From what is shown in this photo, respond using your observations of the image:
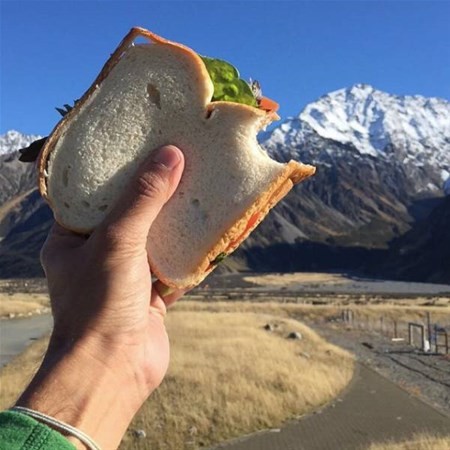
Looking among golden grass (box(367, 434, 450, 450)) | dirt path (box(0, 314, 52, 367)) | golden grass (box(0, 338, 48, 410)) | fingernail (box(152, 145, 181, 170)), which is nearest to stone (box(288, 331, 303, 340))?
golden grass (box(0, 338, 48, 410))

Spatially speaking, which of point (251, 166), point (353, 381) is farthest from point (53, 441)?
point (353, 381)

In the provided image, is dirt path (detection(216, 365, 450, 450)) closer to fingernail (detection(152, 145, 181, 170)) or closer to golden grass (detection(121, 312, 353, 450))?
golden grass (detection(121, 312, 353, 450))

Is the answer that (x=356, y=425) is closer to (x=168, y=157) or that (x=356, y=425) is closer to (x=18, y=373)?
(x=18, y=373)

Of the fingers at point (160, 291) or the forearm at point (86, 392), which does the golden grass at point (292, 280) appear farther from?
the forearm at point (86, 392)

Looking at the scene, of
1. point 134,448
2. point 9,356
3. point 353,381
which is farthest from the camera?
point 9,356

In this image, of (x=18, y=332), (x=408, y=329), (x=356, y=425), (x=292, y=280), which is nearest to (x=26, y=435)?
(x=356, y=425)

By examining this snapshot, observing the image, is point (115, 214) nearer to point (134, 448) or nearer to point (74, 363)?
point (74, 363)
